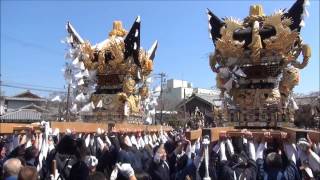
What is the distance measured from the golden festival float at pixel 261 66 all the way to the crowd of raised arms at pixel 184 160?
5.34 metres

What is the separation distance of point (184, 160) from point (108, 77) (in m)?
12.4

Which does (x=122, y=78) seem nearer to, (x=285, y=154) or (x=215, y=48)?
(x=215, y=48)

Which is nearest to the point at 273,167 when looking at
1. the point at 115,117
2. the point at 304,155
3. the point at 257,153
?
the point at 304,155

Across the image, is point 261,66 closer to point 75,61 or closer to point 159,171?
A: point 159,171

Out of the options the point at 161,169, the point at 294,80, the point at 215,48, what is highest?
the point at 215,48

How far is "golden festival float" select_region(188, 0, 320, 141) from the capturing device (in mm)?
12625

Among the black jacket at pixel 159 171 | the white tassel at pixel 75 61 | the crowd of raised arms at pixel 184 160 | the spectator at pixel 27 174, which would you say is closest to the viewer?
the spectator at pixel 27 174

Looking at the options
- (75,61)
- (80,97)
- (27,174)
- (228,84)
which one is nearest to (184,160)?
(27,174)

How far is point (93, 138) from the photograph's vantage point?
981cm

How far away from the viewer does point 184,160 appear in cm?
686

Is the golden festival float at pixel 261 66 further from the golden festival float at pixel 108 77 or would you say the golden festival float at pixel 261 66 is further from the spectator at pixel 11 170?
the spectator at pixel 11 170

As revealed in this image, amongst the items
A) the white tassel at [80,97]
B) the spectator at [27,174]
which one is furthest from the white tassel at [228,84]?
the spectator at [27,174]

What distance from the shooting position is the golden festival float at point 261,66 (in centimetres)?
1262

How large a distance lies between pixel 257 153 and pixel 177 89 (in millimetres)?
67938
